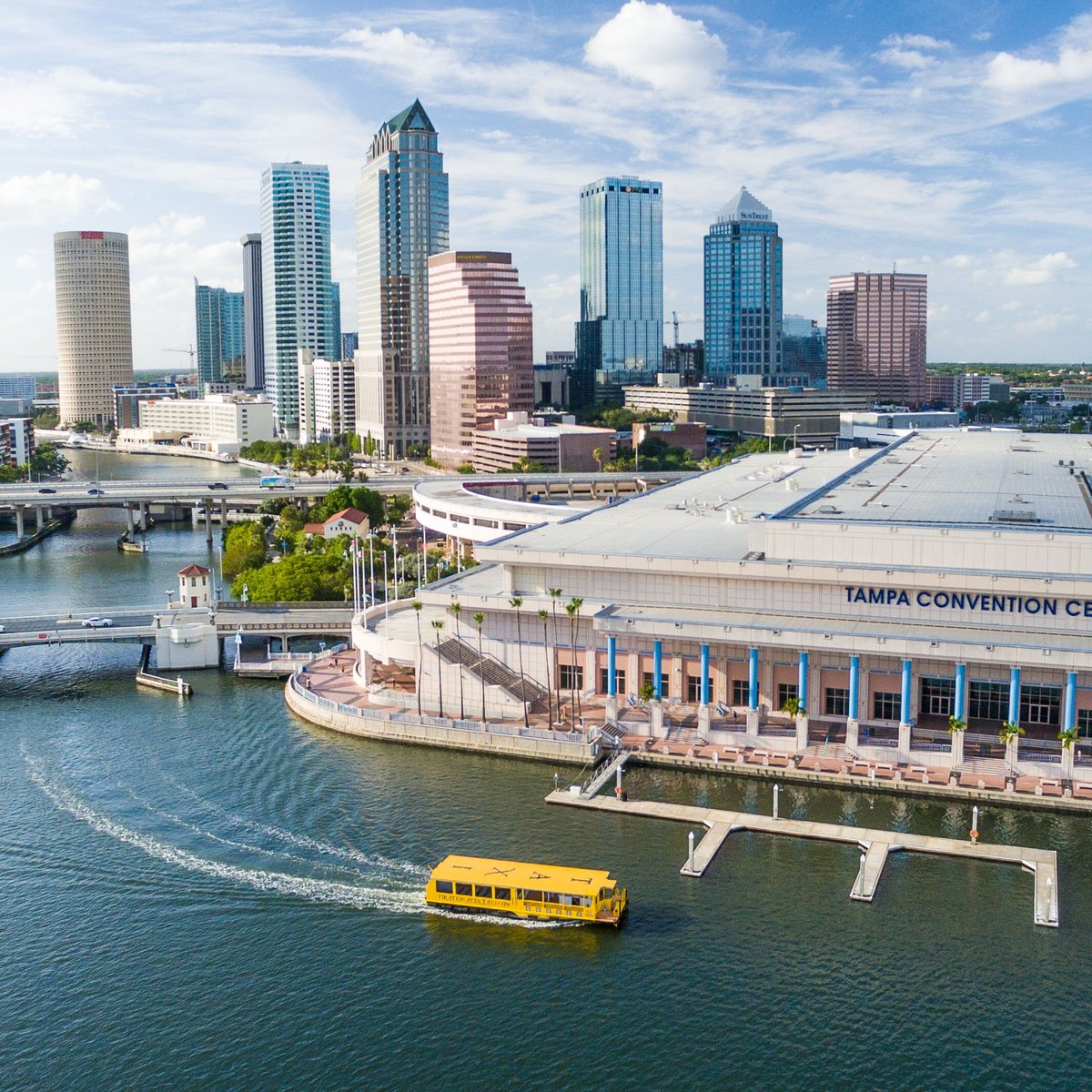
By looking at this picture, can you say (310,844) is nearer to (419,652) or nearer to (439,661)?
(439,661)

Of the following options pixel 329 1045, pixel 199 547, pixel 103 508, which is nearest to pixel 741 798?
pixel 329 1045

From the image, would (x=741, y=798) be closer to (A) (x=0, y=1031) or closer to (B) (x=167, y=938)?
(B) (x=167, y=938)

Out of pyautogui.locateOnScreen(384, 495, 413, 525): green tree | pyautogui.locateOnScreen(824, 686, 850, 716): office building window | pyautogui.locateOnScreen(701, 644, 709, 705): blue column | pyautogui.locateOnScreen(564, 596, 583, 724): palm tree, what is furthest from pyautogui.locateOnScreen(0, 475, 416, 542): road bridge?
pyautogui.locateOnScreen(824, 686, 850, 716): office building window

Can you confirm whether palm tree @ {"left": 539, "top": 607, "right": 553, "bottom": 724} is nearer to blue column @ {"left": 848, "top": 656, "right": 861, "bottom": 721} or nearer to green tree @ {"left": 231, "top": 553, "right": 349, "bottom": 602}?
blue column @ {"left": 848, "top": 656, "right": 861, "bottom": 721}

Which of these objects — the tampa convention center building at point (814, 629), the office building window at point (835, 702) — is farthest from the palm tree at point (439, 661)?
the office building window at point (835, 702)

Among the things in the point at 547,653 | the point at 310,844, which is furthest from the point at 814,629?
the point at 310,844

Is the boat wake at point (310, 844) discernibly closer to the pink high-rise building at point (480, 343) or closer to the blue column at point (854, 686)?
the blue column at point (854, 686)
